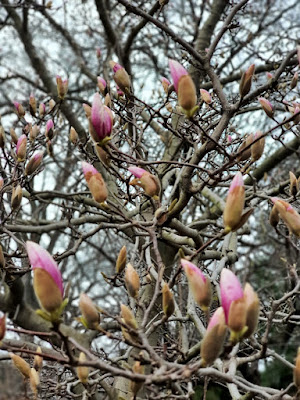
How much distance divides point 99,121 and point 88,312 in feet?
1.60

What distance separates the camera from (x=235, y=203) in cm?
98

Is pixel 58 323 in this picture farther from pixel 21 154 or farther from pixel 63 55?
pixel 63 55

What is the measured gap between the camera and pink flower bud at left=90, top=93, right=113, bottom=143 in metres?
1.15

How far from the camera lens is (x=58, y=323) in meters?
0.86


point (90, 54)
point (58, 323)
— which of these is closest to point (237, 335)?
point (58, 323)

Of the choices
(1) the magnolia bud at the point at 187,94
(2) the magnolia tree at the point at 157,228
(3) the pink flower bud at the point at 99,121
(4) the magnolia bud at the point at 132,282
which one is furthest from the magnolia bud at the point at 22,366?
(1) the magnolia bud at the point at 187,94

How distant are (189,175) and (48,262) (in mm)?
664

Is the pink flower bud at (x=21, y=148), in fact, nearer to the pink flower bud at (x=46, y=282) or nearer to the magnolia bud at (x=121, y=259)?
the magnolia bud at (x=121, y=259)

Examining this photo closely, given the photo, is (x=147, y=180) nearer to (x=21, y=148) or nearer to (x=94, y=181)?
(x=94, y=181)

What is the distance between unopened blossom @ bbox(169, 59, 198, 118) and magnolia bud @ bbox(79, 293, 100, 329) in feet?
1.67

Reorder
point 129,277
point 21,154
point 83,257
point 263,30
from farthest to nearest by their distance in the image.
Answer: point 83,257 < point 263,30 < point 21,154 < point 129,277

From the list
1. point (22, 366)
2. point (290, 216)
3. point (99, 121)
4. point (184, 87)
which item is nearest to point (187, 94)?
point (184, 87)

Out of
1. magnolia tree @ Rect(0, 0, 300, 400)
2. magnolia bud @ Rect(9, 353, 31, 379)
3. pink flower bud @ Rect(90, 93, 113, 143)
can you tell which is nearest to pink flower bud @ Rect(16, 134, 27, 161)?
magnolia tree @ Rect(0, 0, 300, 400)

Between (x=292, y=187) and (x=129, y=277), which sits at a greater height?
(x=292, y=187)
